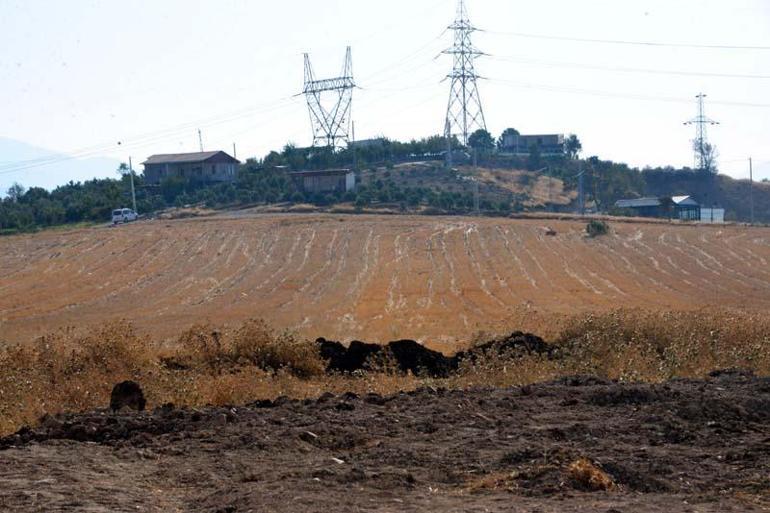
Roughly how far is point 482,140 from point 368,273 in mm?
87531

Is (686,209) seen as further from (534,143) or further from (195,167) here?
(195,167)

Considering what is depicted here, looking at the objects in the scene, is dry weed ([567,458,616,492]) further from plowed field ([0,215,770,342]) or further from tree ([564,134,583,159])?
tree ([564,134,583,159])

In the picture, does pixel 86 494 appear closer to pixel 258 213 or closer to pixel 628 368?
pixel 628 368

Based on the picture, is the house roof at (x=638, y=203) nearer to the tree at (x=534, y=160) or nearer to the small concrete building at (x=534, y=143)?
the tree at (x=534, y=160)

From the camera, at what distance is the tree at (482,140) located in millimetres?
128000

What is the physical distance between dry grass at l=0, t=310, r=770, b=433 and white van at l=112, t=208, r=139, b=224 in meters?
61.0

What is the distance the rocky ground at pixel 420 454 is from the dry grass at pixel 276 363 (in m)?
2.07

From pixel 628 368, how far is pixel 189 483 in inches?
352

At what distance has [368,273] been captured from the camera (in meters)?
45.5

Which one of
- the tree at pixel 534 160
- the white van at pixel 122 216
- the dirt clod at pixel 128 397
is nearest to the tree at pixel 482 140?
the tree at pixel 534 160

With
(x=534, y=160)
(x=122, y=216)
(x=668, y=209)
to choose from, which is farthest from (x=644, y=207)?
(x=122, y=216)

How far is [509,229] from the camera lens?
62.4 metres

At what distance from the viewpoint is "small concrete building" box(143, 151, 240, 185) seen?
106 m

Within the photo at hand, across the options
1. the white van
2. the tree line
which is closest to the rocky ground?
the tree line
